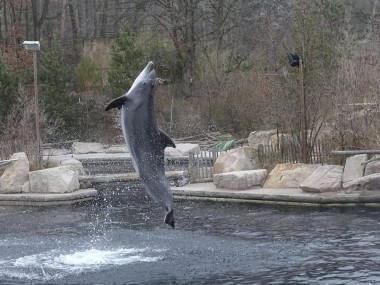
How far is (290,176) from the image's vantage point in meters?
16.8

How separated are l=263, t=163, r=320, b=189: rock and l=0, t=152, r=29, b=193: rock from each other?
5840 mm

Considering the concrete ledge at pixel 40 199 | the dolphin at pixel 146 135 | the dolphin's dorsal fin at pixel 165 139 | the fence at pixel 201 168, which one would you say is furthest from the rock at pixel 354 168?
the dolphin's dorsal fin at pixel 165 139

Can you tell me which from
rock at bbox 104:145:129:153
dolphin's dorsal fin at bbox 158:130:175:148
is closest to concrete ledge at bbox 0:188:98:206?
dolphin's dorsal fin at bbox 158:130:175:148

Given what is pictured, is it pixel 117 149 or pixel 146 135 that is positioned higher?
pixel 146 135

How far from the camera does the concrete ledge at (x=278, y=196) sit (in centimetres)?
1491

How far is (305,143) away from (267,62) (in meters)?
11.0

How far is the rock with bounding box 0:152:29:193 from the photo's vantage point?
18094mm

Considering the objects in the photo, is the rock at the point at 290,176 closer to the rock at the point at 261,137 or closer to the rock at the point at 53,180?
the rock at the point at 261,137

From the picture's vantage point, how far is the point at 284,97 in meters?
20.6

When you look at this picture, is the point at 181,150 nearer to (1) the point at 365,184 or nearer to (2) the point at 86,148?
(2) the point at 86,148

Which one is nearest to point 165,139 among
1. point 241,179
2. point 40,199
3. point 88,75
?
point 241,179

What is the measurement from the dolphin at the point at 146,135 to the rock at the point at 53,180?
28.2ft

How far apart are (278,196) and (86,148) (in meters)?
13.7

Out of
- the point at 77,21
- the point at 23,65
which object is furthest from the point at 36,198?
the point at 77,21
